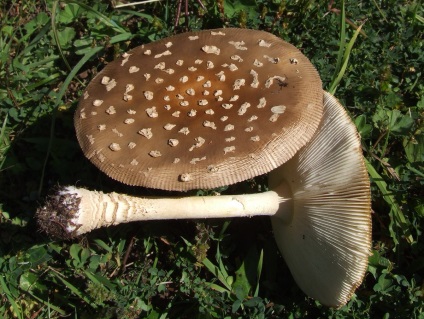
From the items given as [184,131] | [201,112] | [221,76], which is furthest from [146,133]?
[221,76]

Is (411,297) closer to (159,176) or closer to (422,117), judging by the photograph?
(422,117)

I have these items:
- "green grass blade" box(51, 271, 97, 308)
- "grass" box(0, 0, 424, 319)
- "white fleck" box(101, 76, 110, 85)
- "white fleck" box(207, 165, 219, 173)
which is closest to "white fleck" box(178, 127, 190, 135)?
"white fleck" box(207, 165, 219, 173)

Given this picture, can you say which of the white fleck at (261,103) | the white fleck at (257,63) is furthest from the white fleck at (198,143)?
the white fleck at (257,63)

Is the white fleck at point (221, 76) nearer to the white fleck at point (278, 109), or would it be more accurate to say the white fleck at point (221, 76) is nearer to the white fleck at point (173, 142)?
the white fleck at point (278, 109)

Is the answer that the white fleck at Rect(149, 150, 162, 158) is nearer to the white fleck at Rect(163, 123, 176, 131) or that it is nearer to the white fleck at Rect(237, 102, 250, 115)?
the white fleck at Rect(163, 123, 176, 131)

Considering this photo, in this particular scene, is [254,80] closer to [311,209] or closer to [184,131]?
[184,131]

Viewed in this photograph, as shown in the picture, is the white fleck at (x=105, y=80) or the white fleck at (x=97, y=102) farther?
the white fleck at (x=105, y=80)

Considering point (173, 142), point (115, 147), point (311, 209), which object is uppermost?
point (173, 142)
